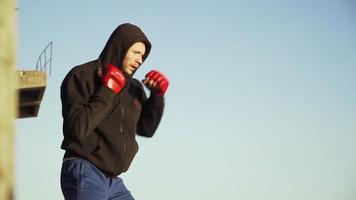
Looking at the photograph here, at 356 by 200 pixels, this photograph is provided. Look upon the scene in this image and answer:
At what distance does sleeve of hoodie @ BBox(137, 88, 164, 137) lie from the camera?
5035 millimetres

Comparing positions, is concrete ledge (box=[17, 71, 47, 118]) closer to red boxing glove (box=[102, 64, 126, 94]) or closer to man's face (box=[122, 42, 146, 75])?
man's face (box=[122, 42, 146, 75])

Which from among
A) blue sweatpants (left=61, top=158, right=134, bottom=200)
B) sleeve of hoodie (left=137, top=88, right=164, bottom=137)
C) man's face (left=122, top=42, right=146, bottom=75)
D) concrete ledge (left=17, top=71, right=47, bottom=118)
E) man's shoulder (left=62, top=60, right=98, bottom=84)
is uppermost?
man's face (left=122, top=42, right=146, bottom=75)

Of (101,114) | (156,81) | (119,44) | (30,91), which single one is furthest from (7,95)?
(30,91)

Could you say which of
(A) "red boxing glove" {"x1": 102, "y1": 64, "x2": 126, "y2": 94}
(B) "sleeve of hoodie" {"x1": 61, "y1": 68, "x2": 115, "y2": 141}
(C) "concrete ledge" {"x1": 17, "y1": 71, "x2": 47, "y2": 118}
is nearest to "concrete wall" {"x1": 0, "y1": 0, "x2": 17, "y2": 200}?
(B) "sleeve of hoodie" {"x1": 61, "y1": 68, "x2": 115, "y2": 141}

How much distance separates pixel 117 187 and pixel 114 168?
240mm

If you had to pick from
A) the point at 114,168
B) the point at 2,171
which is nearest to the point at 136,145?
the point at 114,168

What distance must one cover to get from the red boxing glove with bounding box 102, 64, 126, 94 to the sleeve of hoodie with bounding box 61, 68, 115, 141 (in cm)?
6

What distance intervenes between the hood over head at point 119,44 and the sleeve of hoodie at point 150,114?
0.53m

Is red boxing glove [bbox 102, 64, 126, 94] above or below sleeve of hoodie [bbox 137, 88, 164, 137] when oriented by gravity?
above

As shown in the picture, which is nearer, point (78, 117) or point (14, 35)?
point (14, 35)

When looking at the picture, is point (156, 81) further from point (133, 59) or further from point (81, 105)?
point (81, 105)

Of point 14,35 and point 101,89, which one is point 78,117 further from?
point 14,35

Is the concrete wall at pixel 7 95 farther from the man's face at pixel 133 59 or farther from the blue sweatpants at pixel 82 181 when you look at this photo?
the man's face at pixel 133 59

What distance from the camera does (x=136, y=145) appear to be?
448 centimetres
